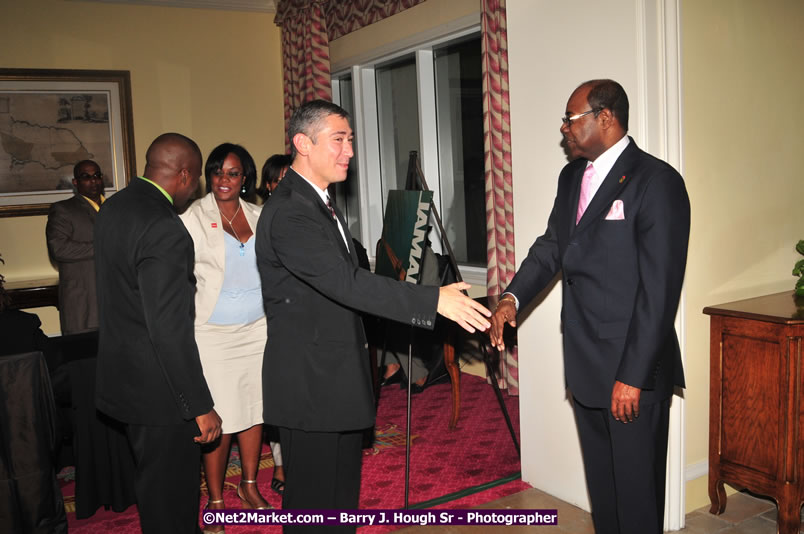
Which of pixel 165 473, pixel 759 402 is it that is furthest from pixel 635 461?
pixel 165 473

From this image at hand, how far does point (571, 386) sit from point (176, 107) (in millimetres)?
5495

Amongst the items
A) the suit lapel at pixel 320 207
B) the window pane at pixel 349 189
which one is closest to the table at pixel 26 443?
the suit lapel at pixel 320 207

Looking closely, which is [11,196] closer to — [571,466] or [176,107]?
[176,107]

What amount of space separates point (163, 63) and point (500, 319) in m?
5.38

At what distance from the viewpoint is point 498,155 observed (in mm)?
4883

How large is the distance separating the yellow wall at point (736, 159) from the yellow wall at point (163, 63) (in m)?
5.03

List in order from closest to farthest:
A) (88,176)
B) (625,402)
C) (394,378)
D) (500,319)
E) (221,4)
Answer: (625,402), (500,319), (88,176), (394,378), (221,4)

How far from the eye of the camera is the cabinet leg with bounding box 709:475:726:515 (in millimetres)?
3201

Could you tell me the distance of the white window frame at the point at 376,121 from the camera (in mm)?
5812

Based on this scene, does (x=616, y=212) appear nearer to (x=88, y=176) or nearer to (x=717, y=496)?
(x=717, y=496)

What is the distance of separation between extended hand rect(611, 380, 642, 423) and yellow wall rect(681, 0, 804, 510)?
1017 mm

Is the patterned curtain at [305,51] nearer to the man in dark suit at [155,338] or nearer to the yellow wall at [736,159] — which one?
the yellow wall at [736,159]


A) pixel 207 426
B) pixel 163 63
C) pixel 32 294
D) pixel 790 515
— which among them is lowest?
pixel 790 515

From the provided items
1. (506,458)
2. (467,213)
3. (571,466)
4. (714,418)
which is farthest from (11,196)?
(714,418)
